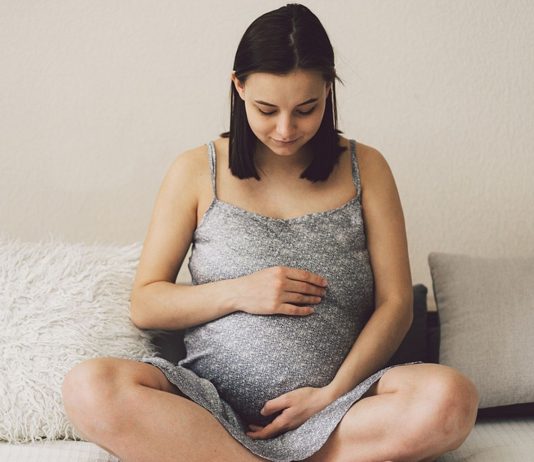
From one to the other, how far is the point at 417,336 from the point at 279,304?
0.47 m

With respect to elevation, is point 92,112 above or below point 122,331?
above

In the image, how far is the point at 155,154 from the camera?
2070 millimetres

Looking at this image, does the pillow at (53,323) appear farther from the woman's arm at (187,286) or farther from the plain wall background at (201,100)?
the plain wall background at (201,100)

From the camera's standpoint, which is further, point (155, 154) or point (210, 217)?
point (155, 154)

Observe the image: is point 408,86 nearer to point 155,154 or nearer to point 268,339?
point 155,154

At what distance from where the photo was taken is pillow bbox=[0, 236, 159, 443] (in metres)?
1.49

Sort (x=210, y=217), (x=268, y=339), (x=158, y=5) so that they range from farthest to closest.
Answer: (x=158, y=5) → (x=210, y=217) → (x=268, y=339)

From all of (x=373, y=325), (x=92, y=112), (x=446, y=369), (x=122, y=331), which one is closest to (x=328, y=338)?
(x=373, y=325)

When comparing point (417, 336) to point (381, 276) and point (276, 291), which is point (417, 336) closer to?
point (381, 276)

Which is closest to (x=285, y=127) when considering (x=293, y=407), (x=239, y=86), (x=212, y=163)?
(x=239, y=86)

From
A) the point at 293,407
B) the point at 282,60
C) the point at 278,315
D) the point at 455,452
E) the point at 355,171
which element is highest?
the point at 282,60

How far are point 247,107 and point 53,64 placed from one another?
74cm

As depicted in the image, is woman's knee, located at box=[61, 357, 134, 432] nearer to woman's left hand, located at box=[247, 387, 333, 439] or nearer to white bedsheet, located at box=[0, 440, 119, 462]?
white bedsheet, located at box=[0, 440, 119, 462]

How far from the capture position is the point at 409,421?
4.33 ft
